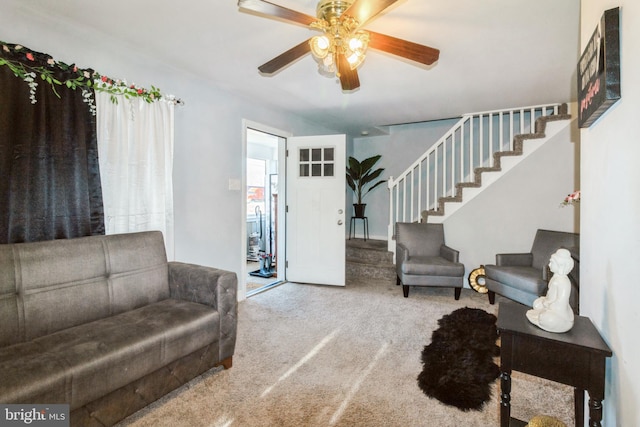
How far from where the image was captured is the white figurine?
48.1 inches

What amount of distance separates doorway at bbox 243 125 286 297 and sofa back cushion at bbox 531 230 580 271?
3148 mm

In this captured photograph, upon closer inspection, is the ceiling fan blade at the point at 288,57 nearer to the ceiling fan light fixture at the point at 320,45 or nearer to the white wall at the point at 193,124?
the ceiling fan light fixture at the point at 320,45

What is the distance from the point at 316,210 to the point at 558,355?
328 cm

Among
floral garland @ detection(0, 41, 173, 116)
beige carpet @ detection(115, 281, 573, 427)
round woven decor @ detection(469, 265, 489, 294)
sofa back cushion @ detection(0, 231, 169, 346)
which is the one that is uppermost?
floral garland @ detection(0, 41, 173, 116)

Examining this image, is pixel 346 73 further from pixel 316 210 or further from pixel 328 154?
pixel 316 210

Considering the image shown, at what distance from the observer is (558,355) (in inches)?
45.8

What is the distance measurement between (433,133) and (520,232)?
2.32 metres

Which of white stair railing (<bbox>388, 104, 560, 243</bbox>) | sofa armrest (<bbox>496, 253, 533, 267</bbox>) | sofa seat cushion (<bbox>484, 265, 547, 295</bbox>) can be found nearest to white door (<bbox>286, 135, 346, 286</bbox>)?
white stair railing (<bbox>388, 104, 560, 243</bbox>)

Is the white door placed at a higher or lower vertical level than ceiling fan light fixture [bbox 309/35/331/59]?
lower

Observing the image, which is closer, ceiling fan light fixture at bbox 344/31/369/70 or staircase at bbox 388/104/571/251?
ceiling fan light fixture at bbox 344/31/369/70

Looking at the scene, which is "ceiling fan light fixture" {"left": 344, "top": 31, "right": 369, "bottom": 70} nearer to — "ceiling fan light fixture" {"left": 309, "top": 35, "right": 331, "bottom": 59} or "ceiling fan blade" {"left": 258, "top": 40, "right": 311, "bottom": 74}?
"ceiling fan light fixture" {"left": 309, "top": 35, "right": 331, "bottom": 59}

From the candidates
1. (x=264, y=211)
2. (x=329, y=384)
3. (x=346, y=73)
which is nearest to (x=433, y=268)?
(x=329, y=384)

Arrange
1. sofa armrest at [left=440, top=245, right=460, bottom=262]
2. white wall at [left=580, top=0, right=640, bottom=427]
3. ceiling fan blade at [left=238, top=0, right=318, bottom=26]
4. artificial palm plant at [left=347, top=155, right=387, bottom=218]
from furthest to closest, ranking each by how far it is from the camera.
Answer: artificial palm plant at [left=347, top=155, right=387, bottom=218], sofa armrest at [left=440, top=245, right=460, bottom=262], ceiling fan blade at [left=238, top=0, right=318, bottom=26], white wall at [left=580, top=0, right=640, bottom=427]

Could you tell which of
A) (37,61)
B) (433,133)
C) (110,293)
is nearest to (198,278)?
(110,293)
